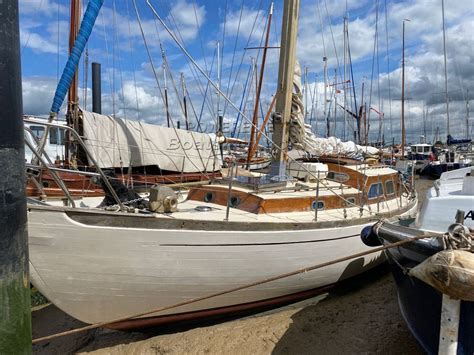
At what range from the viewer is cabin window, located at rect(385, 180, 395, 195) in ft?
28.4

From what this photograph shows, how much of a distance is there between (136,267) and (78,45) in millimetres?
4027

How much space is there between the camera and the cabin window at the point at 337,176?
27.4 ft

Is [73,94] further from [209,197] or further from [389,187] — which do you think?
[389,187]

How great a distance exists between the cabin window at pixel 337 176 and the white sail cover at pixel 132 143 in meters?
2.97

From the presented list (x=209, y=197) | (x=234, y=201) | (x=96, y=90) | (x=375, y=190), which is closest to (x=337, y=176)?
(x=375, y=190)

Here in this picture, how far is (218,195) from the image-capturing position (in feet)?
22.2

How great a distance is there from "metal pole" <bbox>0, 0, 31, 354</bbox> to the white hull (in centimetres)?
175

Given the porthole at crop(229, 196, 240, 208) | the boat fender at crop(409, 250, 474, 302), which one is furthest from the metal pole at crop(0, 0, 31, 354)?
the porthole at crop(229, 196, 240, 208)

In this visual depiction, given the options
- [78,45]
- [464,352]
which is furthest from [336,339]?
[78,45]

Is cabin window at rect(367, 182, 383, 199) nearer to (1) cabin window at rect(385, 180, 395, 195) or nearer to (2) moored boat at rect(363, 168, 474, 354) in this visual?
(1) cabin window at rect(385, 180, 395, 195)

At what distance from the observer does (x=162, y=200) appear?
5121mm

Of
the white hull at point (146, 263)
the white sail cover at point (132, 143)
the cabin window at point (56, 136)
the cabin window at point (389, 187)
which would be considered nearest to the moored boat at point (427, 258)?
the white hull at point (146, 263)

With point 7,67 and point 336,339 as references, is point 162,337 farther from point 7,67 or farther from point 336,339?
point 7,67

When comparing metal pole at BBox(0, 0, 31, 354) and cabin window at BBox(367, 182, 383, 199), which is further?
cabin window at BBox(367, 182, 383, 199)
